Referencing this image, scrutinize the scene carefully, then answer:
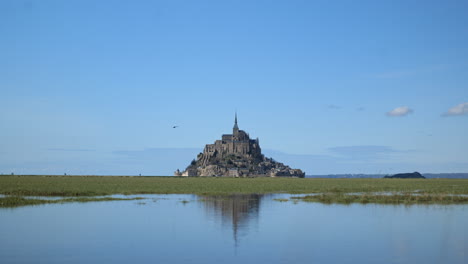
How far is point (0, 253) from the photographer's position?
17.9 meters

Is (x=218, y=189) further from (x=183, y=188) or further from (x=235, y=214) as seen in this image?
(x=235, y=214)

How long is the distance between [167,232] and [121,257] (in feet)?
20.8

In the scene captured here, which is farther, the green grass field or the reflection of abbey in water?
the green grass field

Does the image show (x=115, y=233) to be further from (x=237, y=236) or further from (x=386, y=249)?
(x=386, y=249)

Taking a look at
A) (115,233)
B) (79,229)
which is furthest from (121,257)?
(79,229)

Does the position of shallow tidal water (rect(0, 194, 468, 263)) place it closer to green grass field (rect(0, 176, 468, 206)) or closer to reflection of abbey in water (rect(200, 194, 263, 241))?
reflection of abbey in water (rect(200, 194, 263, 241))

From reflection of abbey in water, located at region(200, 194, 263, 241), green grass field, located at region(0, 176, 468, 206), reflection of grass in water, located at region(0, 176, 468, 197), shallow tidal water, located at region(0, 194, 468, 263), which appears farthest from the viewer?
reflection of grass in water, located at region(0, 176, 468, 197)

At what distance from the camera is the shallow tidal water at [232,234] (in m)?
17.9

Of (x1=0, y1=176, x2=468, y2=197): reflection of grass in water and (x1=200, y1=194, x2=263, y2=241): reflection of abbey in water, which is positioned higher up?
(x1=0, y1=176, x2=468, y2=197): reflection of grass in water

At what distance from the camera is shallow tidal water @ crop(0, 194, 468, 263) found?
17.9m

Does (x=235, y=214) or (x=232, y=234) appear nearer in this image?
(x=232, y=234)

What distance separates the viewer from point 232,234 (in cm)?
2281

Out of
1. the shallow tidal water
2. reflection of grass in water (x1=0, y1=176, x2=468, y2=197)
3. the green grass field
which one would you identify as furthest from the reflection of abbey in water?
reflection of grass in water (x1=0, y1=176, x2=468, y2=197)

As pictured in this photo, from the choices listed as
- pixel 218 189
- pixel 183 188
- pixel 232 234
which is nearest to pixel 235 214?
pixel 232 234
